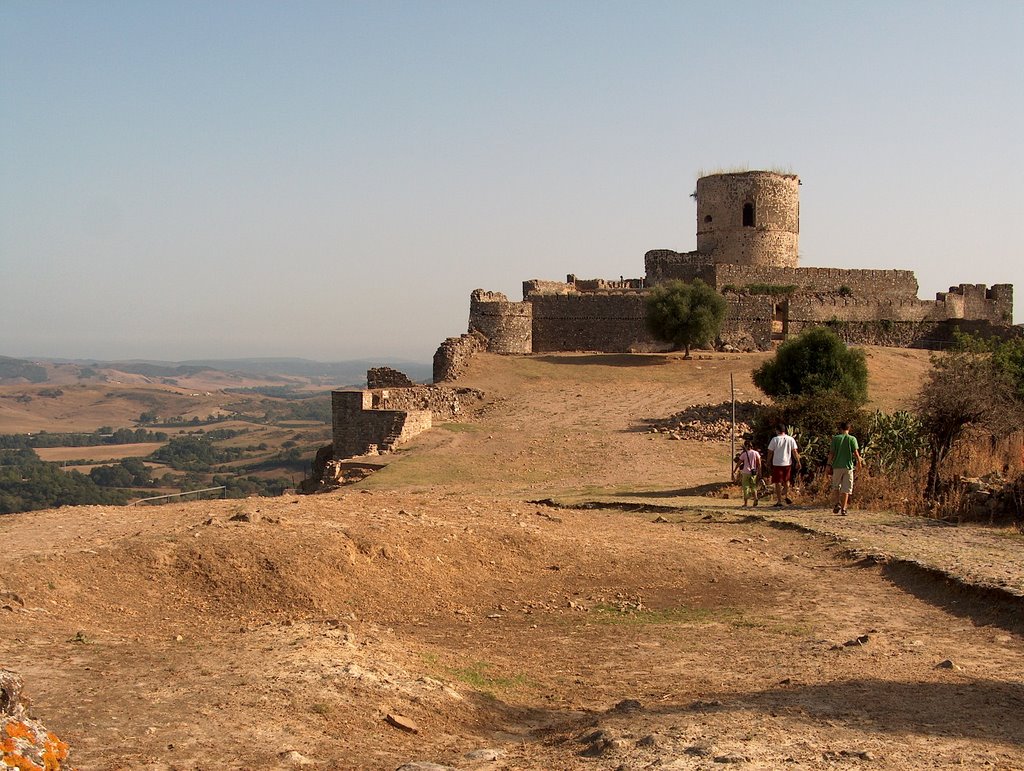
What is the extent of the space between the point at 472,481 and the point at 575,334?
18.3 meters

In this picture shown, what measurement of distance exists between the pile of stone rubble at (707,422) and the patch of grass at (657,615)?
50.4 feet

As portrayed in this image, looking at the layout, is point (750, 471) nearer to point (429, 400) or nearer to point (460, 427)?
point (460, 427)

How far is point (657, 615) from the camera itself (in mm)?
9008

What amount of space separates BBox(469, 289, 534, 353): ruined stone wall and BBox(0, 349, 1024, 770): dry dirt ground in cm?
2071

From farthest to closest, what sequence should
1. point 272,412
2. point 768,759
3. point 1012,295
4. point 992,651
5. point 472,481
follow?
point 272,412, point 1012,295, point 472,481, point 992,651, point 768,759

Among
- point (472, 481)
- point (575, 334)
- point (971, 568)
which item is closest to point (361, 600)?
point (971, 568)

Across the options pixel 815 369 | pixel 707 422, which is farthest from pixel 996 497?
pixel 815 369

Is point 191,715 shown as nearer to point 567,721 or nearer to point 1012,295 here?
point 567,721

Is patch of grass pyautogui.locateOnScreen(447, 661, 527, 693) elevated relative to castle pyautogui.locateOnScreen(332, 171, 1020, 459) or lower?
lower

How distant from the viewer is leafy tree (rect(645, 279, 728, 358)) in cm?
3488

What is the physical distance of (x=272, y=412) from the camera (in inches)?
5925

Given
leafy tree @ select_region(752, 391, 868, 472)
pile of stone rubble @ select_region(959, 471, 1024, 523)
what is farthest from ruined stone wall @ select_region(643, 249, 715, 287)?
pile of stone rubble @ select_region(959, 471, 1024, 523)

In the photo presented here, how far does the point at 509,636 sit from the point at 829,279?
34.9 meters

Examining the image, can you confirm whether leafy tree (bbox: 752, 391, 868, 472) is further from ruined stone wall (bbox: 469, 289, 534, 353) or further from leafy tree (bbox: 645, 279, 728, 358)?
ruined stone wall (bbox: 469, 289, 534, 353)
